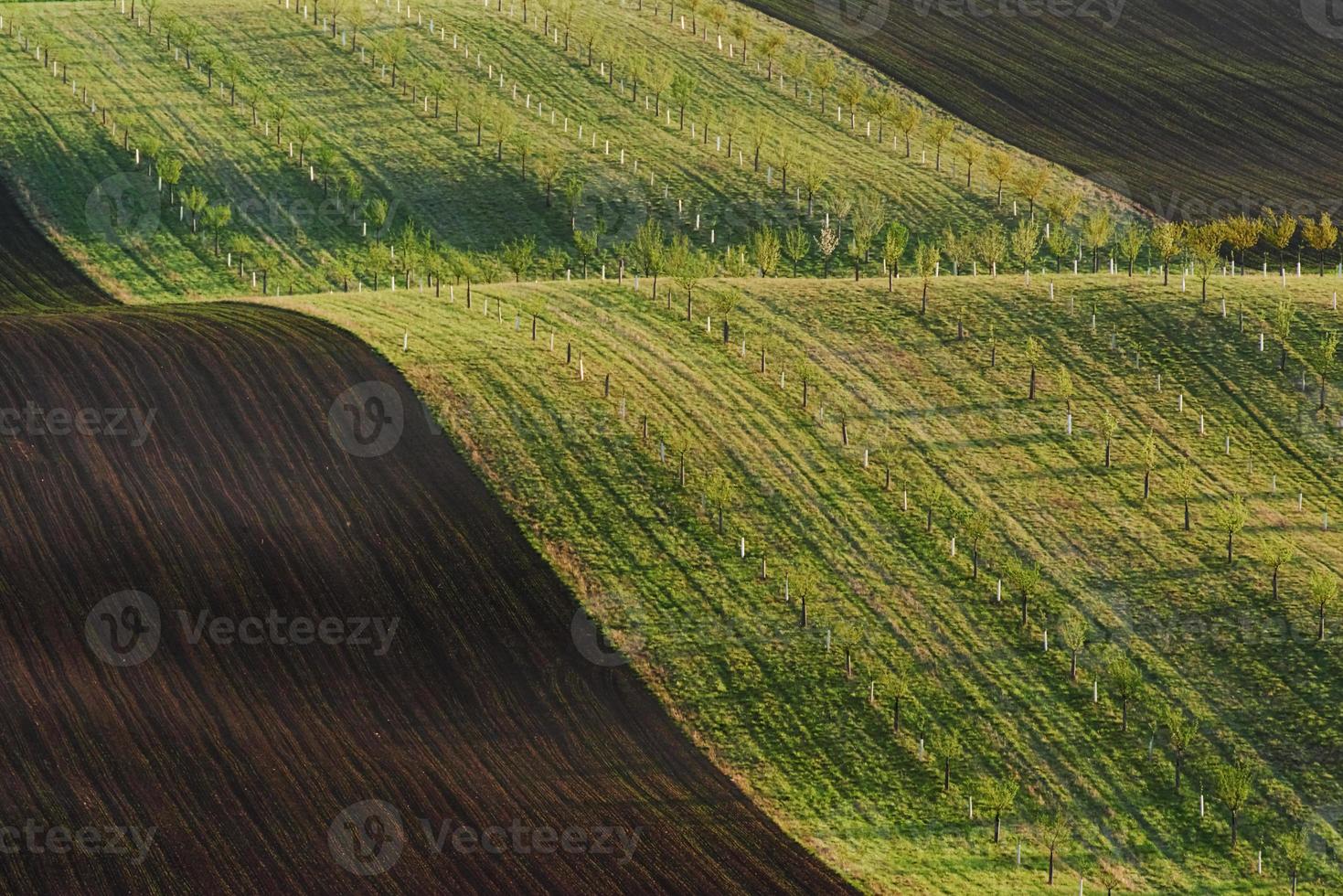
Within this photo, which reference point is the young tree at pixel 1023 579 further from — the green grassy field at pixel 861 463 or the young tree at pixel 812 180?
the young tree at pixel 812 180

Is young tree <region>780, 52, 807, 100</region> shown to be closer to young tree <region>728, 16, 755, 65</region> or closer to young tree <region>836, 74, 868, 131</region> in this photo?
young tree <region>836, 74, 868, 131</region>

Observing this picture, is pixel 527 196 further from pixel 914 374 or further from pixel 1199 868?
pixel 1199 868

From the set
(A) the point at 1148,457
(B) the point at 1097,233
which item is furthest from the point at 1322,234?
(A) the point at 1148,457

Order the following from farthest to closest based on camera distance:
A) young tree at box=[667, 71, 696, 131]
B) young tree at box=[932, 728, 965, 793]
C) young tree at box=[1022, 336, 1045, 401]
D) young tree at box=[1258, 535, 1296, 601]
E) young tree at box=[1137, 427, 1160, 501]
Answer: young tree at box=[667, 71, 696, 131]
young tree at box=[1022, 336, 1045, 401]
young tree at box=[1137, 427, 1160, 501]
young tree at box=[1258, 535, 1296, 601]
young tree at box=[932, 728, 965, 793]

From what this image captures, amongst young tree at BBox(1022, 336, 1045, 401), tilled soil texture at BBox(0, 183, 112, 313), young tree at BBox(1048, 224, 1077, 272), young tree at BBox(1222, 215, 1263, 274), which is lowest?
tilled soil texture at BBox(0, 183, 112, 313)

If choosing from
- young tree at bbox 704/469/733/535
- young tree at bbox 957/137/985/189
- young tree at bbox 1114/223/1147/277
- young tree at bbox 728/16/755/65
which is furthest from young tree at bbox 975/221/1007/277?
young tree at bbox 728/16/755/65

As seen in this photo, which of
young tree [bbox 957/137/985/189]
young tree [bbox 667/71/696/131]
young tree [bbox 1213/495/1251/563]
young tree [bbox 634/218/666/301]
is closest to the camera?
young tree [bbox 1213/495/1251/563]

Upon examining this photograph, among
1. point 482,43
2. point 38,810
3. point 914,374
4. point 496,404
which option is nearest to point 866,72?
point 482,43
